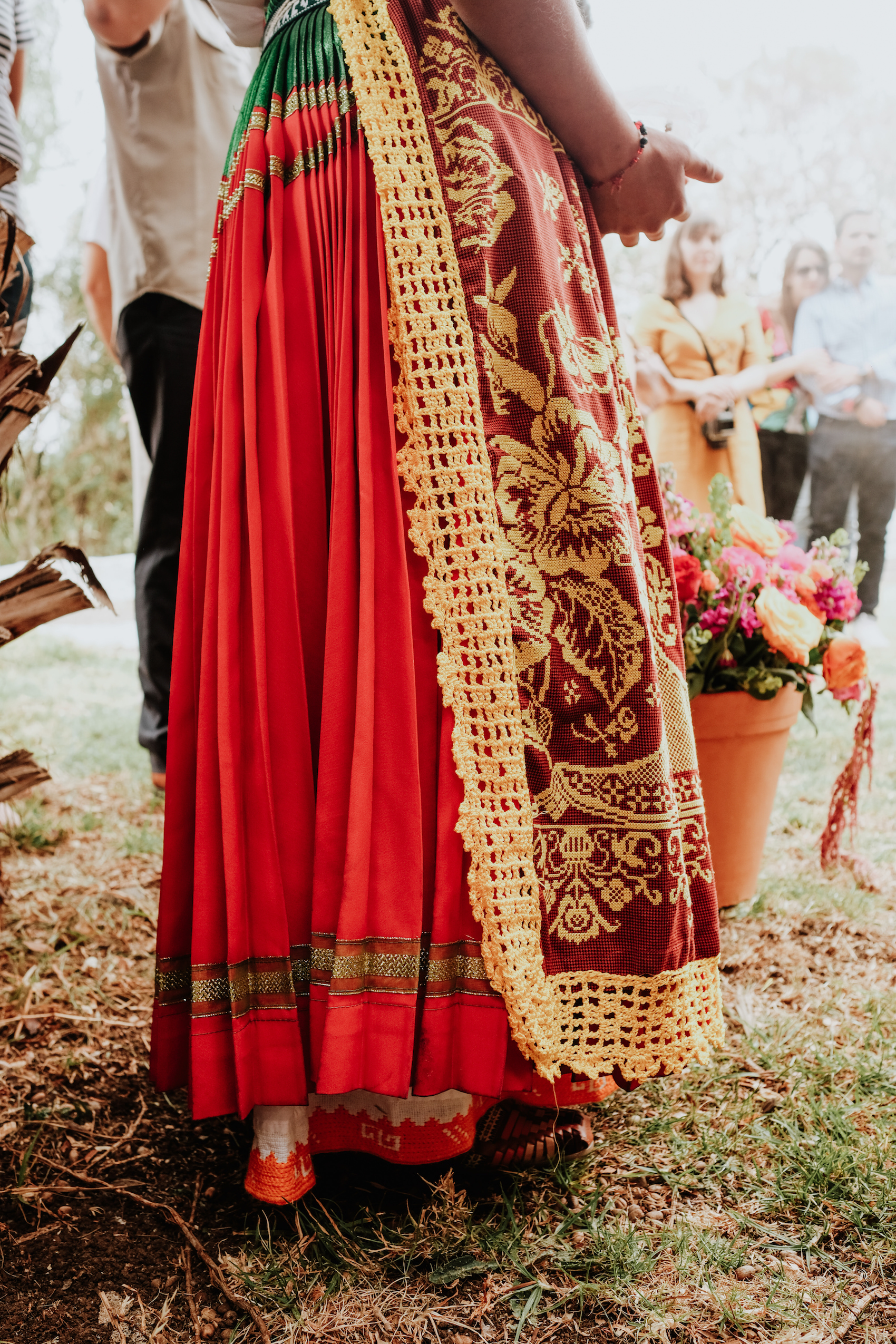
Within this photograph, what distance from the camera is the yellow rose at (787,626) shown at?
5.15 feet

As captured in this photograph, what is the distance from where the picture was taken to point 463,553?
3.02ft

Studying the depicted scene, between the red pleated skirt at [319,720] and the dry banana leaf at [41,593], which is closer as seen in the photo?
the red pleated skirt at [319,720]

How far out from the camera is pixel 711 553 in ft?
5.54

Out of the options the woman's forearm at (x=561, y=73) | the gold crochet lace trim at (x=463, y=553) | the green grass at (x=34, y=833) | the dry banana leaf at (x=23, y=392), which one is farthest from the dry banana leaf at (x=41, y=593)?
the green grass at (x=34, y=833)

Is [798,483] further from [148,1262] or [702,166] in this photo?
[148,1262]

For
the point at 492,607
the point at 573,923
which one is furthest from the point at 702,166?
the point at 573,923

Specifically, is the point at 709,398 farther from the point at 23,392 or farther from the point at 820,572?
the point at 23,392

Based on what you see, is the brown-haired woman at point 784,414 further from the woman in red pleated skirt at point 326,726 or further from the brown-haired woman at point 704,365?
the woman in red pleated skirt at point 326,726

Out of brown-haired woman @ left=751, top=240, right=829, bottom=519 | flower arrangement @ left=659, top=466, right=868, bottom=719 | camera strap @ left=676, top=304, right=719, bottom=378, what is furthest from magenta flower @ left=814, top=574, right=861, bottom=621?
brown-haired woman @ left=751, top=240, right=829, bottom=519

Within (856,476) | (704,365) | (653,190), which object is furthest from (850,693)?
(856,476)

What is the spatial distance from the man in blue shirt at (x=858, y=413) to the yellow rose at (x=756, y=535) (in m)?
2.15

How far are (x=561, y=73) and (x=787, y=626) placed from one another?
3.10ft

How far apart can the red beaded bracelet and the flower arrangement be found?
548 millimetres

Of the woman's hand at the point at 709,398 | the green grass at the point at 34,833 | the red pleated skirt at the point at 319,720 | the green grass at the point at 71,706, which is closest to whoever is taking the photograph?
the red pleated skirt at the point at 319,720
